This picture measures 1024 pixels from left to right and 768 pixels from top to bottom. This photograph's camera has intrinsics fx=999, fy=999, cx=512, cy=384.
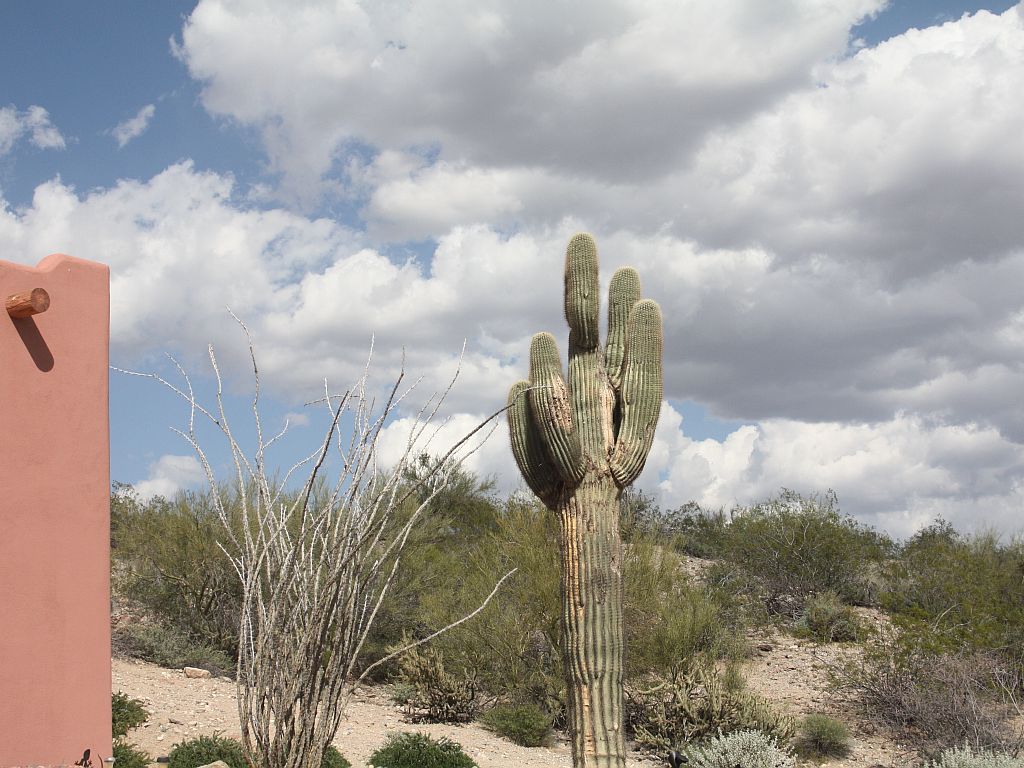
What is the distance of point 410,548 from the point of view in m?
20.7

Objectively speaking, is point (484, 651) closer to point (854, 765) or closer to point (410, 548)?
point (410, 548)

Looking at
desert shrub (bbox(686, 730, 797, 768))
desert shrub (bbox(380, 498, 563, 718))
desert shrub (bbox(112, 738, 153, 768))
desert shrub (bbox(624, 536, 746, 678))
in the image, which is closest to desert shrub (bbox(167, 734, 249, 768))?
desert shrub (bbox(112, 738, 153, 768))

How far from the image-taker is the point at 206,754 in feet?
33.1

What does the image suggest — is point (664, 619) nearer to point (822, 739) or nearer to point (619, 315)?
point (822, 739)

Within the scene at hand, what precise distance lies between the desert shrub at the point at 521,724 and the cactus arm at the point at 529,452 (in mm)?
6182

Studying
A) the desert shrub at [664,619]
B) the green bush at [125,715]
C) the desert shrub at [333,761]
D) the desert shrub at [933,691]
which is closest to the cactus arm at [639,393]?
the desert shrub at [333,761]

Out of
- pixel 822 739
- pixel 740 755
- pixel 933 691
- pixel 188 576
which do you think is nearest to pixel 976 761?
pixel 740 755

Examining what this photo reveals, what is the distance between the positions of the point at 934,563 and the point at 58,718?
18.0 meters

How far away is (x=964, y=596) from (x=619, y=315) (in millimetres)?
11445

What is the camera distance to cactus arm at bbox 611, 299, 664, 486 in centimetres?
960

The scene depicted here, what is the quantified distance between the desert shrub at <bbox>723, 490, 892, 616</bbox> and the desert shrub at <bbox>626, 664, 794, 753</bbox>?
806cm

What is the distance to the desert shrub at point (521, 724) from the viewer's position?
582 inches

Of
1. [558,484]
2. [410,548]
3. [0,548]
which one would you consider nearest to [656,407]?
[558,484]

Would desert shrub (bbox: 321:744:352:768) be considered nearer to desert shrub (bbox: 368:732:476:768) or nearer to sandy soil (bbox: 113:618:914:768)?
desert shrub (bbox: 368:732:476:768)
